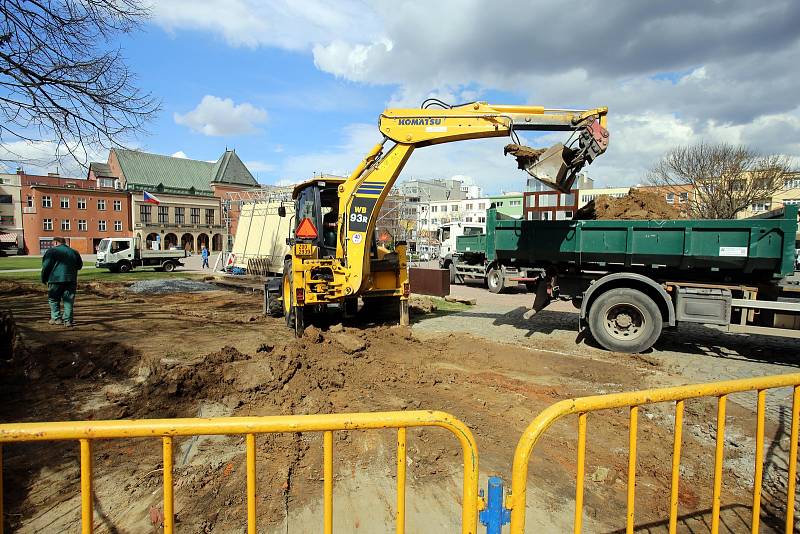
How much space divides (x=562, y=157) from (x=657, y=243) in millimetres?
2179

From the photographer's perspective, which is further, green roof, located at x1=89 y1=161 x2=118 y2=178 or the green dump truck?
green roof, located at x1=89 y1=161 x2=118 y2=178

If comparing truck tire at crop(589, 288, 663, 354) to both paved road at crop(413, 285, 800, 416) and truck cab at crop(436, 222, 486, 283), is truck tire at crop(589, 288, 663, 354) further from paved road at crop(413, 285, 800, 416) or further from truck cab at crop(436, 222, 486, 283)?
truck cab at crop(436, 222, 486, 283)

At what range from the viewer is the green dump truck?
675 cm

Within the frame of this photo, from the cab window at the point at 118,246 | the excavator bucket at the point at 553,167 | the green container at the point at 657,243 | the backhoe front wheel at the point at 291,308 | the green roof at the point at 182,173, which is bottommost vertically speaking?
the backhoe front wheel at the point at 291,308

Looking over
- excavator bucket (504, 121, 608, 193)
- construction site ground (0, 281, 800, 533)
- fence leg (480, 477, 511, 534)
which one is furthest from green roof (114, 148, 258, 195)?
fence leg (480, 477, 511, 534)

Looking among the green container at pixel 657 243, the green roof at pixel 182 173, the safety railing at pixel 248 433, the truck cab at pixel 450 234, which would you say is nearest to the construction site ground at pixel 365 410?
the safety railing at pixel 248 433

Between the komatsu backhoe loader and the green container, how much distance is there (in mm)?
1049

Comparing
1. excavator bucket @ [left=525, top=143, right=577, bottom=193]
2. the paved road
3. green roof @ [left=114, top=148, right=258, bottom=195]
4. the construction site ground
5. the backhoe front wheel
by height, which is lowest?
the construction site ground

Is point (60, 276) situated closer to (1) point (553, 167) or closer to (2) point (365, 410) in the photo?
(2) point (365, 410)

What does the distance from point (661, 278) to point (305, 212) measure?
691 centimetres

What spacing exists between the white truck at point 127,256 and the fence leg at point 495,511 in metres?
28.5

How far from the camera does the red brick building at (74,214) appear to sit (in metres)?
54.4

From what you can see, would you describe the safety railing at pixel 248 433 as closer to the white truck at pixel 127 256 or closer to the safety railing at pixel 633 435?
the safety railing at pixel 633 435

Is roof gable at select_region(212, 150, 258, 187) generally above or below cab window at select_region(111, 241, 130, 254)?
above
